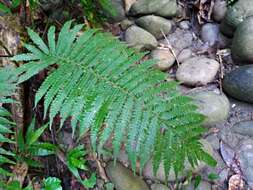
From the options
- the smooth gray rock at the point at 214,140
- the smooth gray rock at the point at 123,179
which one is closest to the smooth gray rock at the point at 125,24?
the smooth gray rock at the point at 214,140

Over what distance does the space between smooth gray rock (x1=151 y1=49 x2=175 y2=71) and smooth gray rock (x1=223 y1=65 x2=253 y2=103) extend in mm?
357

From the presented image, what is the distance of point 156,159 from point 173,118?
0.18m

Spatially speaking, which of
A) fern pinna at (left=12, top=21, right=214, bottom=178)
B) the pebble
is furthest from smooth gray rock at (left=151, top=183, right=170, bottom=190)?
the pebble

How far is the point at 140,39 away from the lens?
2520mm

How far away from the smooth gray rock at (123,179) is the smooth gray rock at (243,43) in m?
1.05

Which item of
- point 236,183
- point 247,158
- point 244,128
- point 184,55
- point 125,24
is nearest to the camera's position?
point 236,183

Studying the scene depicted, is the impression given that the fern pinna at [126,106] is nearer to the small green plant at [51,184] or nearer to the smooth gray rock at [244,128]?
the small green plant at [51,184]

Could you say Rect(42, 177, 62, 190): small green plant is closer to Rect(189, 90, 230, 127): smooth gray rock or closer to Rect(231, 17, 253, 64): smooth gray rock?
Rect(189, 90, 230, 127): smooth gray rock

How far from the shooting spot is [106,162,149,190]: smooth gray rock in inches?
76.2

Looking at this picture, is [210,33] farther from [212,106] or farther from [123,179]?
[123,179]

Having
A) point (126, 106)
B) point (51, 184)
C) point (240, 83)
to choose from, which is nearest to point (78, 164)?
point (51, 184)

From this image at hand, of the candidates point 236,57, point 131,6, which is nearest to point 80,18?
point 131,6

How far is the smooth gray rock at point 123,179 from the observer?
1937mm

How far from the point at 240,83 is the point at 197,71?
0.88 feet
